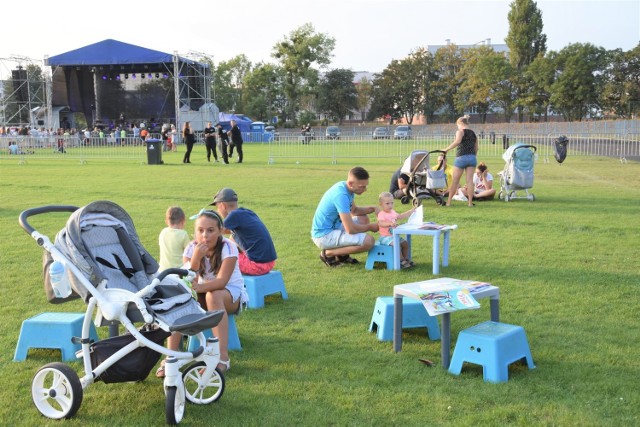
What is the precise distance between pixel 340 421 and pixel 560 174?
18.7m

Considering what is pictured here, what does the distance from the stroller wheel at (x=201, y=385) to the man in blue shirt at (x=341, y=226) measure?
3658mm

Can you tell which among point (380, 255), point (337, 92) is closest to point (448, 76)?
point (337, 92)

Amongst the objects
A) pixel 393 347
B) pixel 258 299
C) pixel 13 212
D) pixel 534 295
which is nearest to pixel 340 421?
pixel 393 347

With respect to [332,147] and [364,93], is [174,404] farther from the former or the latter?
[364,93]

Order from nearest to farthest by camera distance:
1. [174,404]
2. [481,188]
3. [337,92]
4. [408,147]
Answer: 1. [174,404]
2. [481,188]
3. [408,147]
4. [337,92]

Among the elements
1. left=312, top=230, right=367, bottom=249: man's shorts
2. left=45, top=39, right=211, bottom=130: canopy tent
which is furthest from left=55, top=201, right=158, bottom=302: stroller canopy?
left=45, top=39, right=211, bottom=130: canopy tent

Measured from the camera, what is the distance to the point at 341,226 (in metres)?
8.32

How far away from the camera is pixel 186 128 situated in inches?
1083

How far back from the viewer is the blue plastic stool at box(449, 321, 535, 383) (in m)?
4.71

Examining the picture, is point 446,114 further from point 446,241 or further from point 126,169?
point 446,241

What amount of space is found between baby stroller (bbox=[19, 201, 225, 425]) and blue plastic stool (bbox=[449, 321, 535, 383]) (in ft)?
5.98

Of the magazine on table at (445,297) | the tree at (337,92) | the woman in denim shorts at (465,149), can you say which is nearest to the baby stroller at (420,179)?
the woman in denim shorts at (465,149)

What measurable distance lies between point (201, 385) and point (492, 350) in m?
2.09

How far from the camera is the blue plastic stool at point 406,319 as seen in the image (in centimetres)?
559
